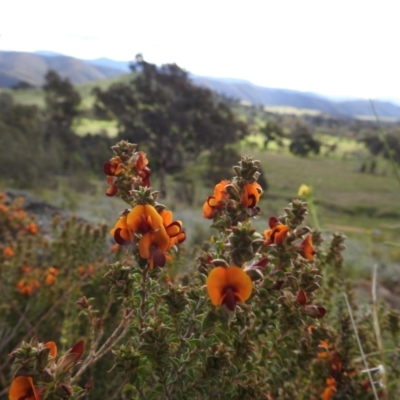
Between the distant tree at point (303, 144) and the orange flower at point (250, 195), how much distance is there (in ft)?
162

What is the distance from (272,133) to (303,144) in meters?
4.10

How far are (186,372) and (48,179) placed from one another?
1440cm

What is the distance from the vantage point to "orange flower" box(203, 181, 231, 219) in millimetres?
1009

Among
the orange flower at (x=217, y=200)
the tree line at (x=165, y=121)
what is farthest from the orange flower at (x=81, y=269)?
the tree line at (x=165, y=121)

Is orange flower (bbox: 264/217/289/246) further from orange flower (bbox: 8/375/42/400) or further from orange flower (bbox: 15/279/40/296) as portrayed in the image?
orange flower (bbox: 15/279/40/296)

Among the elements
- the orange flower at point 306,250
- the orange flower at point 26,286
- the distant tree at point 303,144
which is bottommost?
the distant tree at point 303,144

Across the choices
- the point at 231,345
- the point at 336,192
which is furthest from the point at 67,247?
the point at 336,192

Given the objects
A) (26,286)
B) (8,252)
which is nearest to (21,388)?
(26,286)

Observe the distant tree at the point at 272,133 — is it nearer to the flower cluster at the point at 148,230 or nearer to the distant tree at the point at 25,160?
the distant tree at the point at 25,160

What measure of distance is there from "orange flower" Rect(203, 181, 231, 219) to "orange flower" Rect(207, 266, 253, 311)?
284 millimetres

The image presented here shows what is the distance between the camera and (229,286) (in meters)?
0.72

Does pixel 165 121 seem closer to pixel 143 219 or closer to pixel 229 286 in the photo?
pixel 143 219

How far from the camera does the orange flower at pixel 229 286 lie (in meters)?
0.72

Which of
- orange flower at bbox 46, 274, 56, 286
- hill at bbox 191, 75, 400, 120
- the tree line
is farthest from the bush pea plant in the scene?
hill at bbox 191, 75, 400, 120
